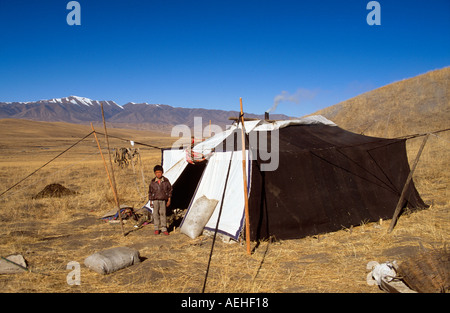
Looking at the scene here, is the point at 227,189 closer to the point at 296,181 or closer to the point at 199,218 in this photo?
the point at 199,218

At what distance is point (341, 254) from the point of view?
597 cm

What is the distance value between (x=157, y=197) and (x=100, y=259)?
2.42 m

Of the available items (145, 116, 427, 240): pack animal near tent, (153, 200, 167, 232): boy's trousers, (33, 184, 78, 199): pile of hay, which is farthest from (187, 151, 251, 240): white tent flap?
(33, 184, 78, 199): pile of hay

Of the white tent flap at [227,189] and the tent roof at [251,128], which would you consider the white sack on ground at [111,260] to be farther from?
the tent roof at [251,128]

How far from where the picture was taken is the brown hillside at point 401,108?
96.2 ft

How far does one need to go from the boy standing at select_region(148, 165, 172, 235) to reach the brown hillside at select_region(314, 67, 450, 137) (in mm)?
25986

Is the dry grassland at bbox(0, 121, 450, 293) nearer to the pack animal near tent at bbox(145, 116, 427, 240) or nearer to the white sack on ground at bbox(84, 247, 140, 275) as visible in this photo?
the white sack on ground at bbox(84, 247, 140, 275)

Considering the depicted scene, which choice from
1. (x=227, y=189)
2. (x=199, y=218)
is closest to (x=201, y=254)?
(x=199, y=218)

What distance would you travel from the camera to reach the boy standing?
25.7 ft

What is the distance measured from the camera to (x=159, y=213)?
812 cm

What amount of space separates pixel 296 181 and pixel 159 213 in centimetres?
347
